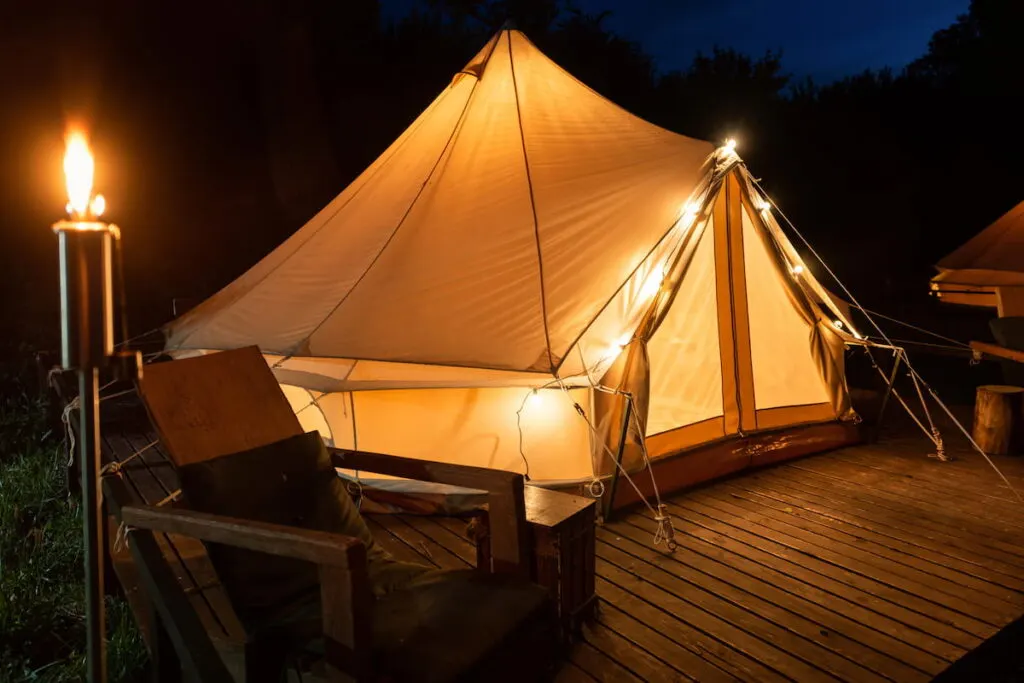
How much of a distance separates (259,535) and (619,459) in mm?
1808

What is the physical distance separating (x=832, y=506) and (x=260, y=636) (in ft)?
8.54

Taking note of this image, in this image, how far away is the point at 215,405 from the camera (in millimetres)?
2215

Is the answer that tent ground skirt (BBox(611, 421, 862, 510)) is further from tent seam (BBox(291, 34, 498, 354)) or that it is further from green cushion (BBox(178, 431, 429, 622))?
tent seam (BBox(291, 34, 498, 354))

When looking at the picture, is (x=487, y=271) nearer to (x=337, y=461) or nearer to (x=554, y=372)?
(x=554, y=372)

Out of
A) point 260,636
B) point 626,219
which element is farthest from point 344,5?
point 260,636

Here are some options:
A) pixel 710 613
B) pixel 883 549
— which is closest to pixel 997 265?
pixel 883 549

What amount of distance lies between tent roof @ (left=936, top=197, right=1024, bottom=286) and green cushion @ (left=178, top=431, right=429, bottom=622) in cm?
505

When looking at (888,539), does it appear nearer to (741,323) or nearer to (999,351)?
(741,323)

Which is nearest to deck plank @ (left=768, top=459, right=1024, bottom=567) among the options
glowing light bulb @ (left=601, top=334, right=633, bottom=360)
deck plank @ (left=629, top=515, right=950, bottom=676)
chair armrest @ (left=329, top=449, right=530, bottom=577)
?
deck plank @ (left=629, top=515, right=950, bottom=676)

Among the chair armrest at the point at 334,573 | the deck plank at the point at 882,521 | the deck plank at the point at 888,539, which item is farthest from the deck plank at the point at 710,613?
the chair armrest at the point at 334,573

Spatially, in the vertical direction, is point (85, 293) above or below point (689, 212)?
below

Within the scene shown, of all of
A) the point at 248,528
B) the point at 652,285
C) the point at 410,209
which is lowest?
the point at 248,528

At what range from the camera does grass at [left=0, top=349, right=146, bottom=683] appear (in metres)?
2.18

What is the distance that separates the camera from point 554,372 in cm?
276
